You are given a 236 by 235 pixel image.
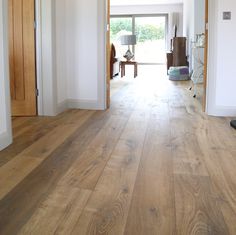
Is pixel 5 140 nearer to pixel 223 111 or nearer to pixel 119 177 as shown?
pixel 119 177

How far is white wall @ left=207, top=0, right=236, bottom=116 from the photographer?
4.10m

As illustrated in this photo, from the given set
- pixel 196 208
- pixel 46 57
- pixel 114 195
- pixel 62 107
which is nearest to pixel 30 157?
pixel 114 195

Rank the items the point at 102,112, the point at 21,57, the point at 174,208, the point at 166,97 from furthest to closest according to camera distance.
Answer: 1. the point at 166,97
2. the point at 102,112
3. the point at 21,57
4. the point at 174,208

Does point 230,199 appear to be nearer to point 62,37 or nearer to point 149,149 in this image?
point 149,149

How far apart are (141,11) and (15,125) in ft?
34.9

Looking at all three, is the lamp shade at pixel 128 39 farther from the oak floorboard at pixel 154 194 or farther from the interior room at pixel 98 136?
the oak floorboard at pixel 154 194

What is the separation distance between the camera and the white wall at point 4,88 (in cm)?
282

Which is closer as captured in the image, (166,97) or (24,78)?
(24,78)

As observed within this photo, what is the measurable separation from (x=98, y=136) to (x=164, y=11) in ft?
Result: 35.3

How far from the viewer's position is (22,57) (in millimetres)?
4074

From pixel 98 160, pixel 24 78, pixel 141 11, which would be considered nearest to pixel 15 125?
pixel 24 78

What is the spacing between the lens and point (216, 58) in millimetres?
4191

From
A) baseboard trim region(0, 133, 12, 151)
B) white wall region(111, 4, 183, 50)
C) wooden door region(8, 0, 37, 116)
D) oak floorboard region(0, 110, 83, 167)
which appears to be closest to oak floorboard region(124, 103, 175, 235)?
oak floorboard region(0, 110, 83, 167)

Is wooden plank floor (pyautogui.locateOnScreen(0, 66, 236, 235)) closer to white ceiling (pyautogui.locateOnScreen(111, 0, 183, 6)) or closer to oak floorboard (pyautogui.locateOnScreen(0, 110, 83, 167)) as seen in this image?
oak floorboard (pyautogui.locateOnScreen(0, 110, 83, 167))
